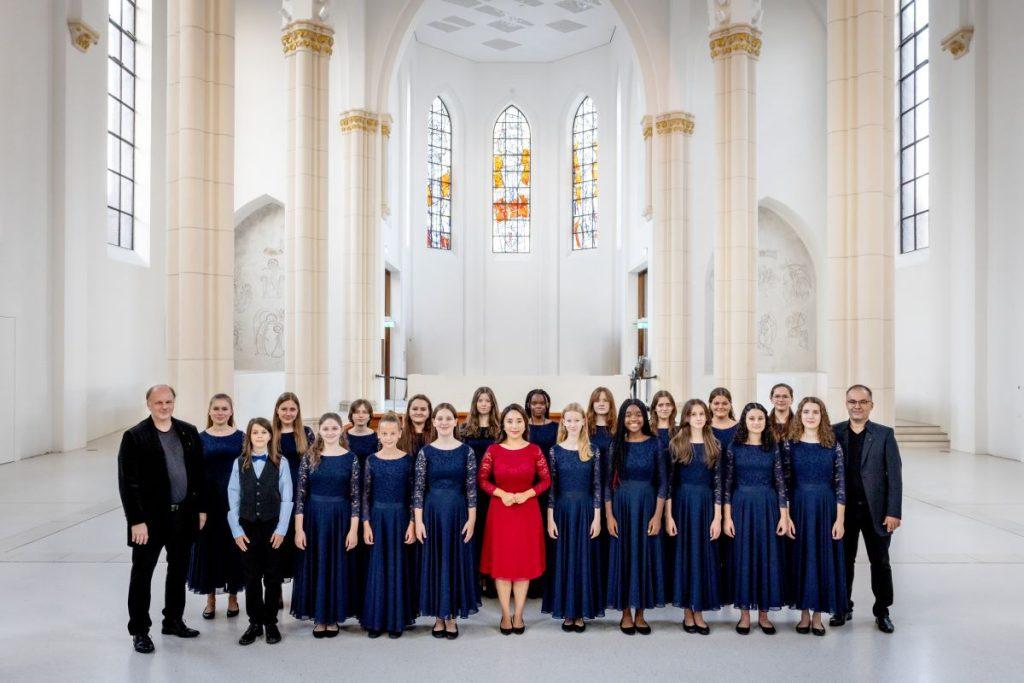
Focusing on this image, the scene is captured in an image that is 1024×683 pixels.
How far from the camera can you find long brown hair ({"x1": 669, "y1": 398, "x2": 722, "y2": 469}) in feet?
16.4

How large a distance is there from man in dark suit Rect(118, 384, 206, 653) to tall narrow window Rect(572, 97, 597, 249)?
878 inches

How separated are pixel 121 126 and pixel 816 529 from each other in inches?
636

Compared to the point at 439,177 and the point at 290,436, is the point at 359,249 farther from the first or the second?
the point at 290,436

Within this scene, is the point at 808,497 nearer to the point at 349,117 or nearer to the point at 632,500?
the point at 632,500

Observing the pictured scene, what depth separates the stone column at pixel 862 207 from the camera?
8133 mm

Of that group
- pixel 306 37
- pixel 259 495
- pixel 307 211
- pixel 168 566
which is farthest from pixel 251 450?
pixel 306 37

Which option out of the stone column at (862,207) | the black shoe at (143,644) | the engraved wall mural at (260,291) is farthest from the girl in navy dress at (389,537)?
the engraved wall mural at (260,291)

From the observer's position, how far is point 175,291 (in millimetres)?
8383

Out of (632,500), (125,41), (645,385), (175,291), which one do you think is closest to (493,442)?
(632,500)

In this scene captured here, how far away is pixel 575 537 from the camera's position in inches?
195

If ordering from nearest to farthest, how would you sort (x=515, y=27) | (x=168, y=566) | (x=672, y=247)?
(x=168, y=566), (x=672, y=247), (x=515, y=27)

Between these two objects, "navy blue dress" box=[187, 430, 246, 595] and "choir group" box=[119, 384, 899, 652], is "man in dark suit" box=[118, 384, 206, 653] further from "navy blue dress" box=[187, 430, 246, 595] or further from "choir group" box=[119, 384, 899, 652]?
"navy blue dress" box=[187, 430, 246, 595]

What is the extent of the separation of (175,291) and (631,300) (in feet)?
55.6

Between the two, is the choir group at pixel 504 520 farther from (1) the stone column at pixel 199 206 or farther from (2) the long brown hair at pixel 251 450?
(1) the stone column at pixel 199 206
